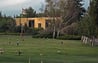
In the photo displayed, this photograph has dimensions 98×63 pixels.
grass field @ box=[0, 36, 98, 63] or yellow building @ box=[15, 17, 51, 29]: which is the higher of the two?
yellow building @ box=[15, 17, 51, 29]

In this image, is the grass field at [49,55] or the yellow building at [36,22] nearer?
the grass field at [49,55]

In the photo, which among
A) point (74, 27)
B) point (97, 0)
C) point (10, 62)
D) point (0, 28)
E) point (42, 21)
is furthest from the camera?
point (42, 21)

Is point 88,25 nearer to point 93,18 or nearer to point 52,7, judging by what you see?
point 93,18

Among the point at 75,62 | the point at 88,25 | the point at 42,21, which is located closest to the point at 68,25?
the point at 42,21

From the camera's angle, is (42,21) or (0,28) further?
(42,21)

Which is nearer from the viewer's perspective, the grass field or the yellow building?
the grass field

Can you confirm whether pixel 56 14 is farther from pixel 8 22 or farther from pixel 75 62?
pixel 75 62

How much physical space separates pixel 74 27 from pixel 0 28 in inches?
1321

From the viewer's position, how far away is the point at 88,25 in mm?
66062

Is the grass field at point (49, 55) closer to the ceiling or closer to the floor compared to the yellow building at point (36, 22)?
closer to the floor

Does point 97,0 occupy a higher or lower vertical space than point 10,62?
higher

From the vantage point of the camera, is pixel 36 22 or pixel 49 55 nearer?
pixel 49 55

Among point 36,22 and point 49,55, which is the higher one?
point 36,22

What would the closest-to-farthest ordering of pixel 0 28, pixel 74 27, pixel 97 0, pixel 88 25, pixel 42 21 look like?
pixel 97 0 < pixel 88 25 < pixel 74 27 < pixel 0 28 < pixel 42 21
